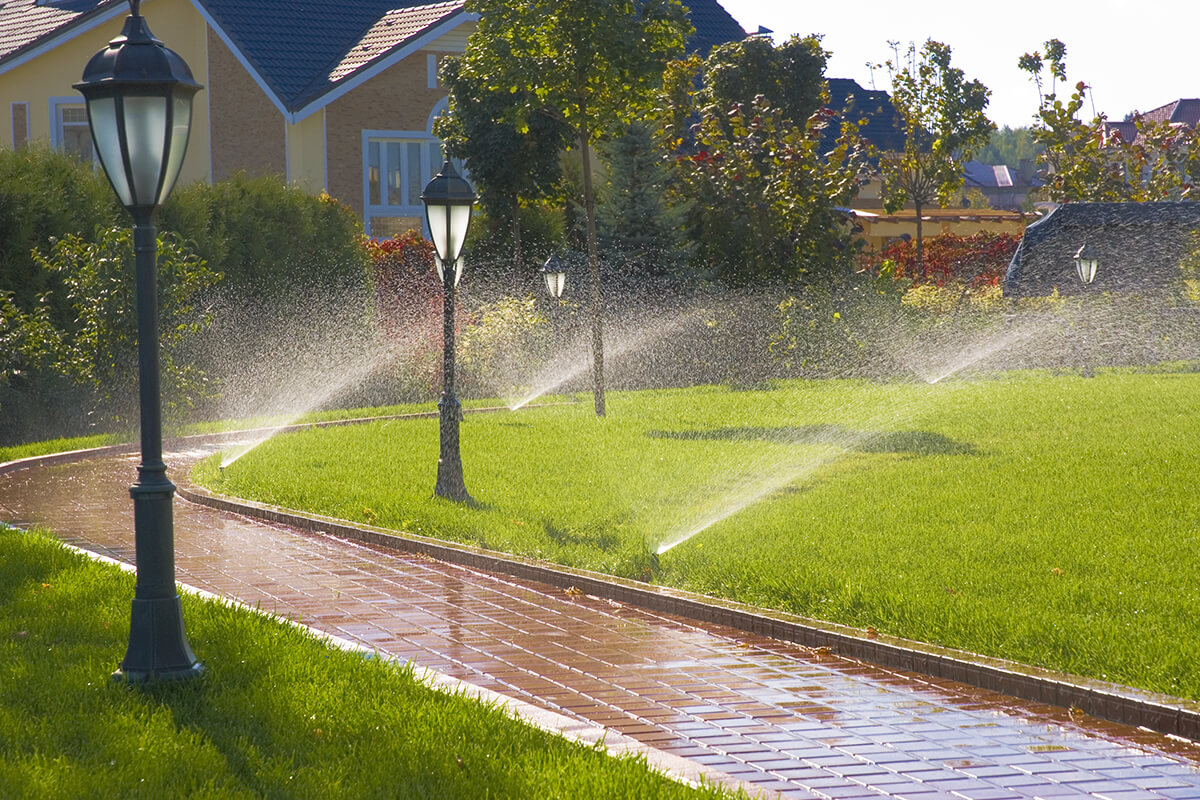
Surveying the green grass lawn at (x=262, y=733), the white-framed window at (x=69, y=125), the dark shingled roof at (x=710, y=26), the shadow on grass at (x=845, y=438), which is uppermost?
the dark shingled roof at (x=710, y=26)

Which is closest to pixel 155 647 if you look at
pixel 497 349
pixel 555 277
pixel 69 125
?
pixel 555 277

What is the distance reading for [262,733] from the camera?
550 centimetres

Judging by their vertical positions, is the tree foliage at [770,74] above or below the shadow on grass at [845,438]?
above

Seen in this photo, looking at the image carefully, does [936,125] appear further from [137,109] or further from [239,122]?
[137,109]

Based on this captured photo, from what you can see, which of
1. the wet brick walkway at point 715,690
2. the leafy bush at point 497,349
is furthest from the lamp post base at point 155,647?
the leafy bush at point 497,349

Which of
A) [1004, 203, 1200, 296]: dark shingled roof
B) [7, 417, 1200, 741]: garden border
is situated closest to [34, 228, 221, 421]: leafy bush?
[7, 417, 1200, 741]: garden border

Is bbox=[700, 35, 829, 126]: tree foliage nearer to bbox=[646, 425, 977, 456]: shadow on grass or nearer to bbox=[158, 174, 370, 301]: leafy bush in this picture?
bbox=[158, 174, 370, 301]: leafy bush

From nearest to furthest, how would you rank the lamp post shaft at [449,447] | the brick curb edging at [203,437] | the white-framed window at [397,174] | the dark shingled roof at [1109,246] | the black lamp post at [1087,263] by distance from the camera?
the lamp post shaft at [449,447]
the brick curb edging at [203,437]
the black lamp post at [1087,263]
the dark shingled roof at [1109,246]
the white-framed window at [397,174]

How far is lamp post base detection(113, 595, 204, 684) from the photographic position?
6199 mm

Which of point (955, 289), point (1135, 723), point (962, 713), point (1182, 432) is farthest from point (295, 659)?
point (955, 289)

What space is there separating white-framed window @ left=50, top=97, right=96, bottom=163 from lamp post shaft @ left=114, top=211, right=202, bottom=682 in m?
28.1

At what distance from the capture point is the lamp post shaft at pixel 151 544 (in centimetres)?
622

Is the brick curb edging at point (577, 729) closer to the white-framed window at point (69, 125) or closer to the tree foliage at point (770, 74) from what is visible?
the white-framed window at point (69, 125)

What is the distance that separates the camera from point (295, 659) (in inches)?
259
